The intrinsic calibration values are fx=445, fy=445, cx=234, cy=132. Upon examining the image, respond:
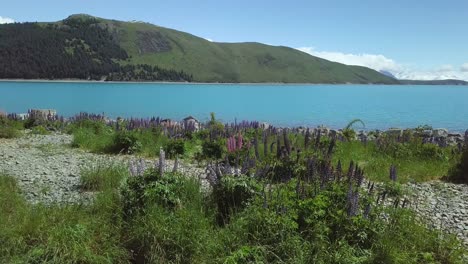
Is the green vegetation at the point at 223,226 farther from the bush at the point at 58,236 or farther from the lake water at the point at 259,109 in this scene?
the lake water at the point at 259,109

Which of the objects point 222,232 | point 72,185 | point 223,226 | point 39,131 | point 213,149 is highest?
point 222,232

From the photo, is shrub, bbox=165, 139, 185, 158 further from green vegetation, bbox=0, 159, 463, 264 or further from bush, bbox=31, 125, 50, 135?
bush, bbox=31, 125, 50, 135

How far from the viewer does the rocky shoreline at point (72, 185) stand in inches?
308

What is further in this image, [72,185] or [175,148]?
[175,148]

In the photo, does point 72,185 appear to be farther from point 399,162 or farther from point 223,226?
point 399,162

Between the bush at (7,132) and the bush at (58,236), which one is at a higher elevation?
the bush at (58,236)

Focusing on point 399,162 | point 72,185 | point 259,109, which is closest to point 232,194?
point 72,185

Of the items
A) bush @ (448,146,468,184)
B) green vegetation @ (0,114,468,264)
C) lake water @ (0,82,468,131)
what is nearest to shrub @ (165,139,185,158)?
green vegetation @ (0,114,468,264)

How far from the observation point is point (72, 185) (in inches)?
365

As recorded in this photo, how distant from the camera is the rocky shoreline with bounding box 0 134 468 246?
25.7ft

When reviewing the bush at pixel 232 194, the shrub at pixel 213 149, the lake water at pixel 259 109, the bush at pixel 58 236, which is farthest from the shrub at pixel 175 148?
the lake water at pixel 259 109

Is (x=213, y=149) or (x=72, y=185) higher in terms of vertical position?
(x=213, y=149)

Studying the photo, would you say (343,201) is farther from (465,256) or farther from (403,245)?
(465,256)

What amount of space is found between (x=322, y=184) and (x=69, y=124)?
18323mm
